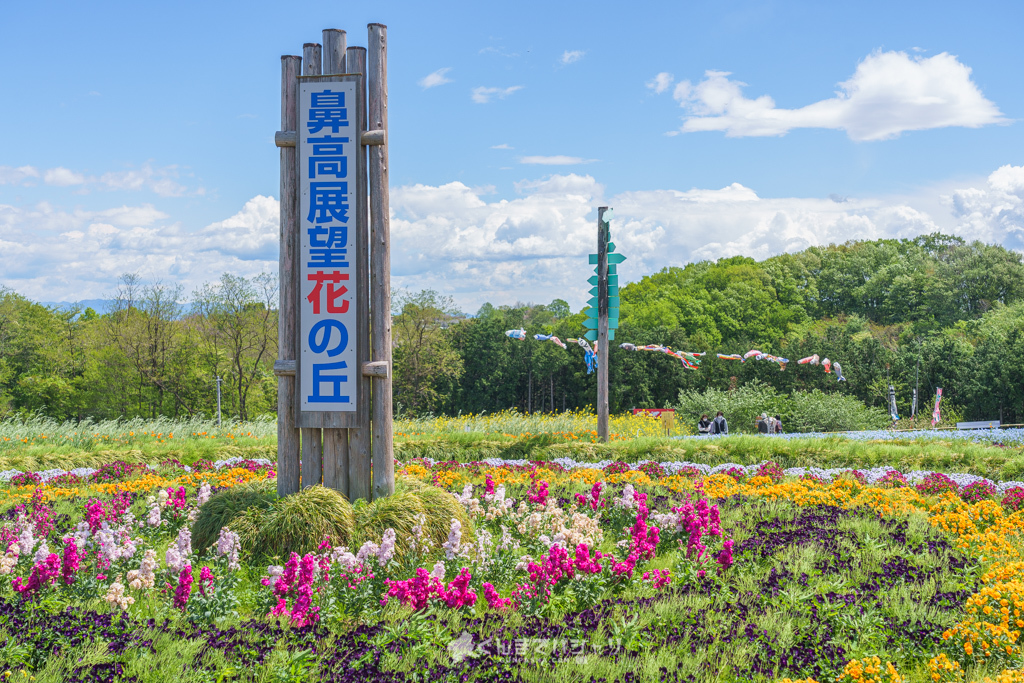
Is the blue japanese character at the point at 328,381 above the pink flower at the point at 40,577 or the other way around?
above

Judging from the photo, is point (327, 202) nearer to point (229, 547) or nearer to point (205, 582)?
point (229, 547)

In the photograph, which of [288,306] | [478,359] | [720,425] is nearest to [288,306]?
[288,306]

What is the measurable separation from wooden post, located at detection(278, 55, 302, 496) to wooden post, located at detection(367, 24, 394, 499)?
1.83 ft

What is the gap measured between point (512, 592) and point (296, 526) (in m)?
1.57

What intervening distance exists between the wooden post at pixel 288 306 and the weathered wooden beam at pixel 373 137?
0.51 metres

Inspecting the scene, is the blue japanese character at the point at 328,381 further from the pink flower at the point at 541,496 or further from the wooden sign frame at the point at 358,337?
the pink flower at the point at 541,496

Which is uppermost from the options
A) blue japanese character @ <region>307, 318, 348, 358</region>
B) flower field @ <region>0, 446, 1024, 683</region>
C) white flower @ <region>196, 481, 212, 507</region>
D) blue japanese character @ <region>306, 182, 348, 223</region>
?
blue japanese character @ <region>306, 182, 348, 223</region>

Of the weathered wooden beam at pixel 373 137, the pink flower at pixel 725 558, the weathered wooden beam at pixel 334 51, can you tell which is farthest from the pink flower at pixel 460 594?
the weathered wooden beam at pixel 334 51

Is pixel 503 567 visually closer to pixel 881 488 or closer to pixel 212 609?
pixel 212 609

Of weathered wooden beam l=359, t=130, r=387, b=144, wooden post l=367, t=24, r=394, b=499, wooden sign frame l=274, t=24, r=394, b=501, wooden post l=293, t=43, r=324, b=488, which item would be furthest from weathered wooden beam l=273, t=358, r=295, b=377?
weathered wooden beam l=359, t=130, r=387, b=144

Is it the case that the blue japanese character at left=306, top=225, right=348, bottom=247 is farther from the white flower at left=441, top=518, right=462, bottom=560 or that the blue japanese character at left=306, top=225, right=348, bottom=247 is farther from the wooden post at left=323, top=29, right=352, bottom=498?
the white flower at left=441, top=518, right=462, bottom=560

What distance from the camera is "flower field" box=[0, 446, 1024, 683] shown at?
10.6 ft

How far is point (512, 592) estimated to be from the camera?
13.4 feet

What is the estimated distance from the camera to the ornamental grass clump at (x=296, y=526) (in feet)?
15.6
